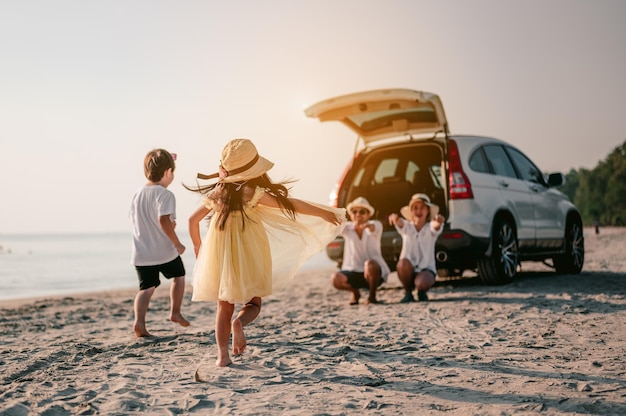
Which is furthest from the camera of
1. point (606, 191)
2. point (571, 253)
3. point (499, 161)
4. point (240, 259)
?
point (606, 191)

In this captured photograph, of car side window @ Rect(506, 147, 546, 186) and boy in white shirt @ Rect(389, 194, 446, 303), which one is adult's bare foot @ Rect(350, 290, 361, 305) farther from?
car side window @ Rect(506, 147, 546, 186)

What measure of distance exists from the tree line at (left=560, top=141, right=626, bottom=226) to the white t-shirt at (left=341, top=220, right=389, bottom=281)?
64.8 m

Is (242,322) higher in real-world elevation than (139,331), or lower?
higher

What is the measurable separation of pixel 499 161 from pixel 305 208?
16.3 feet

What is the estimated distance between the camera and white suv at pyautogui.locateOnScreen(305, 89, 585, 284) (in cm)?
763

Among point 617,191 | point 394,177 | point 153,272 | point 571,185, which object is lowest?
point 153,272

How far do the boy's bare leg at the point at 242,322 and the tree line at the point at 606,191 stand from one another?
68.0 meters

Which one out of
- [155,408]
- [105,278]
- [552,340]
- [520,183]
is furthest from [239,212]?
[105,278]

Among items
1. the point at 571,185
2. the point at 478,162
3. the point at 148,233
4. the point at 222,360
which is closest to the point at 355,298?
the point at 478,162

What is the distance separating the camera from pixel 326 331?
5.87 m

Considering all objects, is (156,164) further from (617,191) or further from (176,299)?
(617,191)

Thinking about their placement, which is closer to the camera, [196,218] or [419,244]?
[196,218]

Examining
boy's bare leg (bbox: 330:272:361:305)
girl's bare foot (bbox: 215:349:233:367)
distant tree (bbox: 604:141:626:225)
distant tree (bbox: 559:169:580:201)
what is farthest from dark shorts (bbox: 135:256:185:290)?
distant tree (bbox: 559:169:580:201)

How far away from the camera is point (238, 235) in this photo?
443 centimetres
